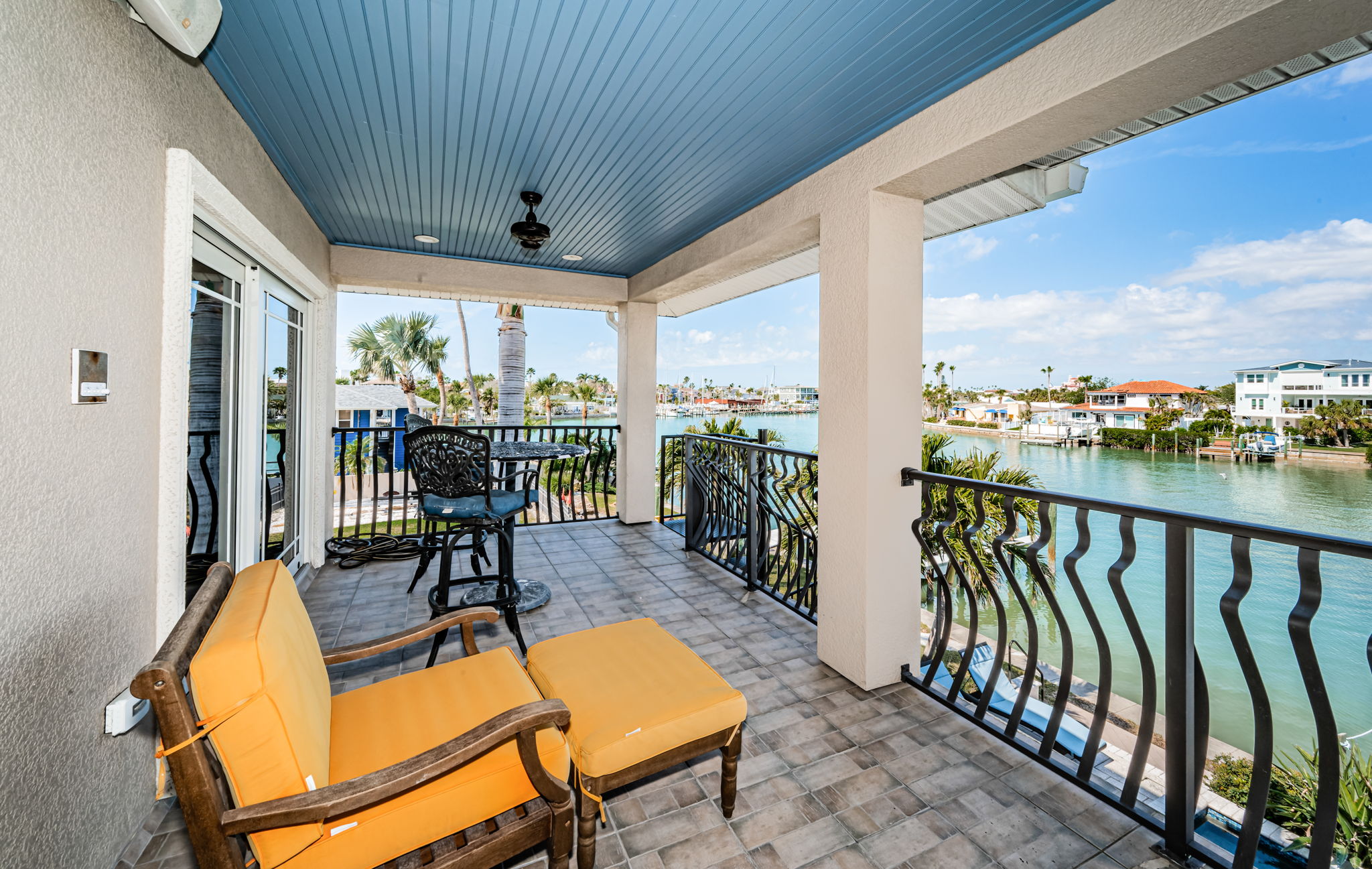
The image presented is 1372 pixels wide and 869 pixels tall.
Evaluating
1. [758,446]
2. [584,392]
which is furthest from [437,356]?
[758,446]

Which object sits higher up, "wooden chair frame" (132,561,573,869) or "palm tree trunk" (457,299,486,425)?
"palm tree trunk" (457,299,486,425)

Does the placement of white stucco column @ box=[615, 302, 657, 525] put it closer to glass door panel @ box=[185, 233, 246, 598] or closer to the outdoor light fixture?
the outdoor light fixture

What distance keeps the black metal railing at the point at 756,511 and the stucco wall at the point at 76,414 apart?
283 centimetres

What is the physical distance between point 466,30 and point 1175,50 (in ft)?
7.48

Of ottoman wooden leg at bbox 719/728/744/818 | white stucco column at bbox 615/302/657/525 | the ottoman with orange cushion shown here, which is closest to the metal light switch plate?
the ottoman with orange cushion

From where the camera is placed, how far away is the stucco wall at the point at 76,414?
1132 mm

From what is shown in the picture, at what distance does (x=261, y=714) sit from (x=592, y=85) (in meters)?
2.40

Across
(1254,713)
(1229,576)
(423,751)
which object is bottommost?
(1229,576)

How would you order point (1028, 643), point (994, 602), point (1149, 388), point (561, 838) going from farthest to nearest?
point (1149, 388)
point (994, 602)
point (1028, 643)
point (561, 838)

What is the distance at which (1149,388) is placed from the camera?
39.2 ft

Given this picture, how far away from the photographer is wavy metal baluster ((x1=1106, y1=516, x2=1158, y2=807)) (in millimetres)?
1692

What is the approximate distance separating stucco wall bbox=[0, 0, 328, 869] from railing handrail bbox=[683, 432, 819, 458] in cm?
283

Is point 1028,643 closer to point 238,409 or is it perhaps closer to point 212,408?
point 212,408

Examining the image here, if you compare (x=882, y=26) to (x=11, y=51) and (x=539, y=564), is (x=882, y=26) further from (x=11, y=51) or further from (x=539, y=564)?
(x=539, y=564)
